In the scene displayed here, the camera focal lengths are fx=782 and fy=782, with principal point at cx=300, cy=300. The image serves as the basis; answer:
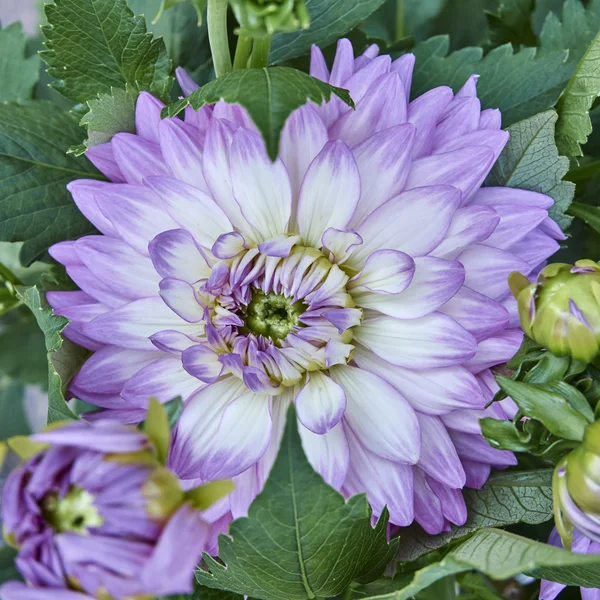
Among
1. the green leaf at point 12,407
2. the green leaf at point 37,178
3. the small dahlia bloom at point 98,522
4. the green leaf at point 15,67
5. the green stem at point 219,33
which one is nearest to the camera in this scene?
the small dahlia bloom at point 98,522

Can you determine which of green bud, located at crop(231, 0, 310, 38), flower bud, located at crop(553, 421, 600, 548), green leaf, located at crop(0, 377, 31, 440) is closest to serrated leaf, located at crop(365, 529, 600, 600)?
flower bud, located at crop(553, 421, 600, 548)

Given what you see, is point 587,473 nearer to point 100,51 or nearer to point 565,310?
point 565,310

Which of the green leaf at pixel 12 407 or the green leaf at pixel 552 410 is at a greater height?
the green leaf at pixel 552 410

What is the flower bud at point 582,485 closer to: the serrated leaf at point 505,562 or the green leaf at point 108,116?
the serrated leaf at point 505,562

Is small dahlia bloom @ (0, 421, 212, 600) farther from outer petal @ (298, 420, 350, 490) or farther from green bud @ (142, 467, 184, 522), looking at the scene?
outer petal @ (298, 420, 350, 490)

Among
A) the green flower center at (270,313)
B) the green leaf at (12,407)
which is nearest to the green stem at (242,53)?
the green flower center at (270,313)

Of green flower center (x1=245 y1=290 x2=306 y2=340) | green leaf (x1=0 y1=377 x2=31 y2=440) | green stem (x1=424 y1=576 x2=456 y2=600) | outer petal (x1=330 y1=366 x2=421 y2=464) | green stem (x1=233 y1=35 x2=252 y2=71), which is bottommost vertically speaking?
green stem (x1=424 y1=576 x2=456 y2=600)

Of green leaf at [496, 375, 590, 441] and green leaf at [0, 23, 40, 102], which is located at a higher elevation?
green leaf at [0, 23, 40, 102]
